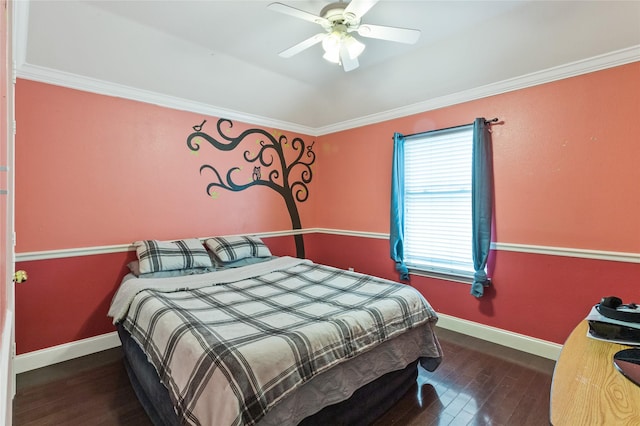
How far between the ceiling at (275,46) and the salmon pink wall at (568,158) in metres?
0.20

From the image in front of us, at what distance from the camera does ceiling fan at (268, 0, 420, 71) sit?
1.82 m

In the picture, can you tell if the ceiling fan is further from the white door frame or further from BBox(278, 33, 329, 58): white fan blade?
the white door frame

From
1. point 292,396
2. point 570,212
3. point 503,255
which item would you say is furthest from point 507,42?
point 292,396

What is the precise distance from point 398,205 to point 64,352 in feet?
11.2

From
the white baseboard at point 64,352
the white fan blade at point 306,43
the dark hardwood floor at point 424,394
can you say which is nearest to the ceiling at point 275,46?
the white fan blade at point 306,43

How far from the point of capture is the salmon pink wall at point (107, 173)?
2.44 metres

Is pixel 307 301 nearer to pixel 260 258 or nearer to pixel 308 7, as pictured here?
pixel 260 258

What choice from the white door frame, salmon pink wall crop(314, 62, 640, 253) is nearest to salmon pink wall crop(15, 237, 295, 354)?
the white door frame

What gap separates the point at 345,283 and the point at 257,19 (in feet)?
7.16

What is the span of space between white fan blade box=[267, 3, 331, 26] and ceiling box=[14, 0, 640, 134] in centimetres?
43

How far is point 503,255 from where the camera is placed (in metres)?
2.86

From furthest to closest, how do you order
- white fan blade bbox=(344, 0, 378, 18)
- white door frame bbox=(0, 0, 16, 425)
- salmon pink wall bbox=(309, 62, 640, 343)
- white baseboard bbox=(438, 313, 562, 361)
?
1. white baseboard bbox=(438, 313, 562, 361)
2. salmon pink wall bbox=(309, 62, 640, 343)
3. white fan blade bbox=(344, 0, 378, 18)
4. white door frame bbox=(0, 0, 16, 425)

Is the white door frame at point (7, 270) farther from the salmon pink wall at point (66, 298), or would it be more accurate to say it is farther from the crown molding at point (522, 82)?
the crown molding at point (522, 82)

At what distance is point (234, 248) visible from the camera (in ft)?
10.6
